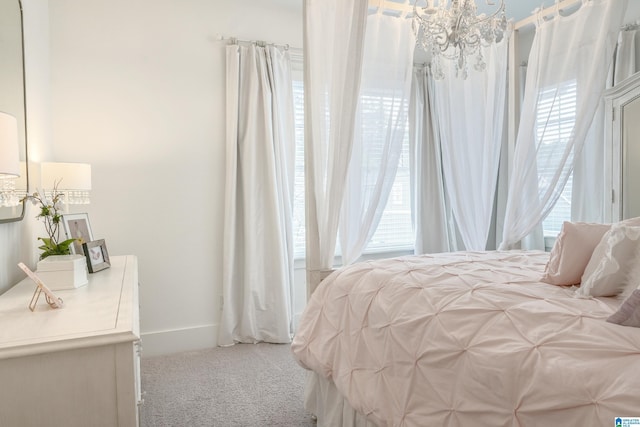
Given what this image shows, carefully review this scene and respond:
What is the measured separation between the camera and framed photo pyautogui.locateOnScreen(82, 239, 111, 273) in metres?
2.17

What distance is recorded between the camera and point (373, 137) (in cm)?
250

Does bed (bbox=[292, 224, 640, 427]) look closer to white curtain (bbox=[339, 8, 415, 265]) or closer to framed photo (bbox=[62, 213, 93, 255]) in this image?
white curtain (bbox=[339, 8, 415, 265])

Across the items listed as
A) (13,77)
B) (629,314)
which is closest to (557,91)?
(629,314)

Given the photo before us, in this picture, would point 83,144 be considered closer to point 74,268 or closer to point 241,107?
point 241,107

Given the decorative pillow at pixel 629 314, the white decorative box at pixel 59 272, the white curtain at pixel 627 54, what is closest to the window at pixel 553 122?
the white curtain at pixel 627 54

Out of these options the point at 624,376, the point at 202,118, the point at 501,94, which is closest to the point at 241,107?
the point at 202,118

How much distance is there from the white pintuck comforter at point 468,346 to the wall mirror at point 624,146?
3.61ft

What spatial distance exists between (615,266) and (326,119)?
59.1 inches

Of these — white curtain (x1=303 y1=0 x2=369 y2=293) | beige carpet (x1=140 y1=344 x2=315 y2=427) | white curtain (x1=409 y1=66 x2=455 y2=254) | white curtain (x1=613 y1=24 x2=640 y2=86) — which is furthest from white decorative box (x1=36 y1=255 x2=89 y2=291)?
white curtain (x1=613 y1=24 x2=640 y2=86)

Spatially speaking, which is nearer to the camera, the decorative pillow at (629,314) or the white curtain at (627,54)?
the decorative pillow at (629,314)

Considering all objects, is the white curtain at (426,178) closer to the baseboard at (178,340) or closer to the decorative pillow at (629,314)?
the baseboard at (178,340)

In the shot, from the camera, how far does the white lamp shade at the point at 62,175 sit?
238cm

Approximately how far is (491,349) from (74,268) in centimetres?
158

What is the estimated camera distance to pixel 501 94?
3205 millimetres
